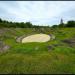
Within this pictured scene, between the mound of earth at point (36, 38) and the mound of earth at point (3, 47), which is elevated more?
the mound of earth at point (36, 38)

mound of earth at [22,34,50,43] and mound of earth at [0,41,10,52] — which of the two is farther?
mound of earth at [22,34,50,43]

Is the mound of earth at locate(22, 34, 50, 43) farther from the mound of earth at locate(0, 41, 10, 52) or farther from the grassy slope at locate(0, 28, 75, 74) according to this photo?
the grassy slope at locate(0, 28, 75, 74)

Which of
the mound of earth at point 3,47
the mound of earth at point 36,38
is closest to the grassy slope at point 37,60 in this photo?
the mound of earth at point 3,47

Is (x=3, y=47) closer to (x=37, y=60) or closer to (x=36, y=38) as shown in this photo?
(x=36, y=38)

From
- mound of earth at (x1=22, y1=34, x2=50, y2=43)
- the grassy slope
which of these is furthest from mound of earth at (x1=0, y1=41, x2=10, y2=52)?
mound of earth at (x1=22, y1=34, x2=50, y2=43)

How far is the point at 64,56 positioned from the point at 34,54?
193 inches

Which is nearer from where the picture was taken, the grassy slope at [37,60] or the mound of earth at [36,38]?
the grassy slope at [37,60]

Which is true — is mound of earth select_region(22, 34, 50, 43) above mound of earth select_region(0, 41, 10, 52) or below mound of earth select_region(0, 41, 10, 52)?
above

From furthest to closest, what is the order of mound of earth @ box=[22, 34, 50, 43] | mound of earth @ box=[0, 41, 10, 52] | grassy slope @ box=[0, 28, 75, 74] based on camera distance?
mound of earth @ box=[22, 34, 50, 43] → mound of earth @ box=[0, 41, 10, 52] → grassy slope @ box=[0, 28, 75, 74]

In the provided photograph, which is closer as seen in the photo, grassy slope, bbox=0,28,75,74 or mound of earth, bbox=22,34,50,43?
grassy slope, bbox=0,28,75,74

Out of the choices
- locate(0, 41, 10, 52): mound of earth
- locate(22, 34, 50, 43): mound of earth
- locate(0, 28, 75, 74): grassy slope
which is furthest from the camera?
locate(22, 34, 50, 43): mound of earth

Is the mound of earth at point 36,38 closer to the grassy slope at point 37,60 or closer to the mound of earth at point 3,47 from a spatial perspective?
the mound of earth at point 3,47

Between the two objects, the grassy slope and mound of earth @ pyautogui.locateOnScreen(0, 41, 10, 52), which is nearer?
the grassy slope

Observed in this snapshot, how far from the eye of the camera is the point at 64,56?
27.2 meters
